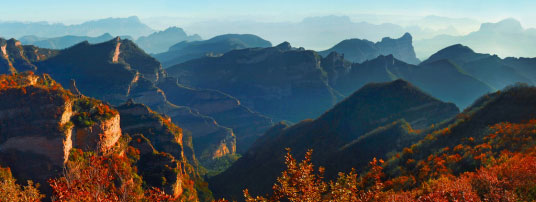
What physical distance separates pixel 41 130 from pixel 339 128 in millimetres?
77805

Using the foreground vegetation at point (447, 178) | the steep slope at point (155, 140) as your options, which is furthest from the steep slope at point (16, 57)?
the foreground vegetation at point (447, 178)

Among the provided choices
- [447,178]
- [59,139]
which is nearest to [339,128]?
[447,178]

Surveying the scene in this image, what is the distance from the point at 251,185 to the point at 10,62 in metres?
149

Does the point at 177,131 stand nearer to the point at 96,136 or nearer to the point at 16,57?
the point at 96,136

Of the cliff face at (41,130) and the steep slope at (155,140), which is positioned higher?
the cliff face at (41,130)

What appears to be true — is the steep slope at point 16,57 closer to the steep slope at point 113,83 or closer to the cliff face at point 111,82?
the cliff face at point 111,82

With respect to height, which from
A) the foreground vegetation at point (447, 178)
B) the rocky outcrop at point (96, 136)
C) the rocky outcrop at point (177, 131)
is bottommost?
the rocky outcrop at point (177, 131)

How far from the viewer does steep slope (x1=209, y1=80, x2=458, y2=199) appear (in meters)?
91.1

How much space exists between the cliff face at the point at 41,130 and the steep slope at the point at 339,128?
41.5 meters

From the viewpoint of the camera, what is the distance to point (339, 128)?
104 meters

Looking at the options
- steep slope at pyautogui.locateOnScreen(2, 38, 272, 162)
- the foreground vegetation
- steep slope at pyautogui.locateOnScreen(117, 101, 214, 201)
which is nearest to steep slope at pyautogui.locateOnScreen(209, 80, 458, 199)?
steep slope at pyautogui.locateOnScreen(117, 101, 214, 201)

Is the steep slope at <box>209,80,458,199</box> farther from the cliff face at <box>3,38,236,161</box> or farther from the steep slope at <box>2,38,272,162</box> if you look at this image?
the cliff face at <box>3,38,236,161</box>

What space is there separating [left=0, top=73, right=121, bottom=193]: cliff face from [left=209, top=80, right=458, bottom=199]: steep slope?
41.5 metres

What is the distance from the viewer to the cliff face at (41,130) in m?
56.5
